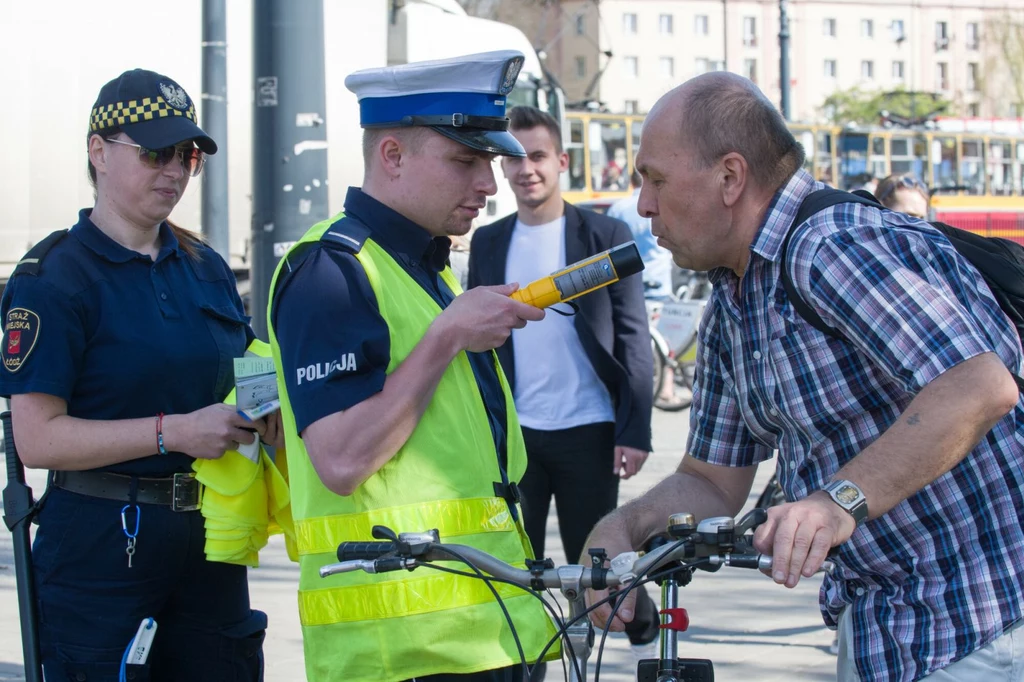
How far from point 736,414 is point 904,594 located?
0.59 meters

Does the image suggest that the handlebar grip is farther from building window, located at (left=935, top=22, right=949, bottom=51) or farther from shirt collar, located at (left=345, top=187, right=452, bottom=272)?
building window, located at (left=935, top=22, right=949, bottom=51)

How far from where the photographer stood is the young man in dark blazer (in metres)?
4.96

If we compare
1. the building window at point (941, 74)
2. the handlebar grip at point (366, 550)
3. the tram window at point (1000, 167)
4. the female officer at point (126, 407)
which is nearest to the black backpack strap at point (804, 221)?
the handlebar grip at point (366, 550)

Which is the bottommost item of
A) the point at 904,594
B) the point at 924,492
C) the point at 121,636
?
the point at 121,636

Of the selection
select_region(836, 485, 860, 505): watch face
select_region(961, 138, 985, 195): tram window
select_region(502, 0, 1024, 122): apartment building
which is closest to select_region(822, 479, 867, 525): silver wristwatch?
select_region(836, 485, 860, 505): watch face

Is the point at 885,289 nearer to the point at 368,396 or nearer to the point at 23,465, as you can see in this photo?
the point at 368,396

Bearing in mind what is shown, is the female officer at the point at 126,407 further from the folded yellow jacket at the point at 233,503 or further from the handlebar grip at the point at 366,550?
the handlebar grip at the point at 366,550

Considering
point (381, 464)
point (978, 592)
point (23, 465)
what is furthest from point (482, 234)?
point (978, 592)

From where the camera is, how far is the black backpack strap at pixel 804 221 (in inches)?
96.2

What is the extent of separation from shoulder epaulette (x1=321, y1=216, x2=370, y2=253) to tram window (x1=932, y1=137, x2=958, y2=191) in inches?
1205

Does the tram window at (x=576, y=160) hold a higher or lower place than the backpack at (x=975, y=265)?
lower

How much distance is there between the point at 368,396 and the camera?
250 cm

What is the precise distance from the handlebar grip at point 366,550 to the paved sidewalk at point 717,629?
2954 millimetres

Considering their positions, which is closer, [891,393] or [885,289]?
[885,289]
